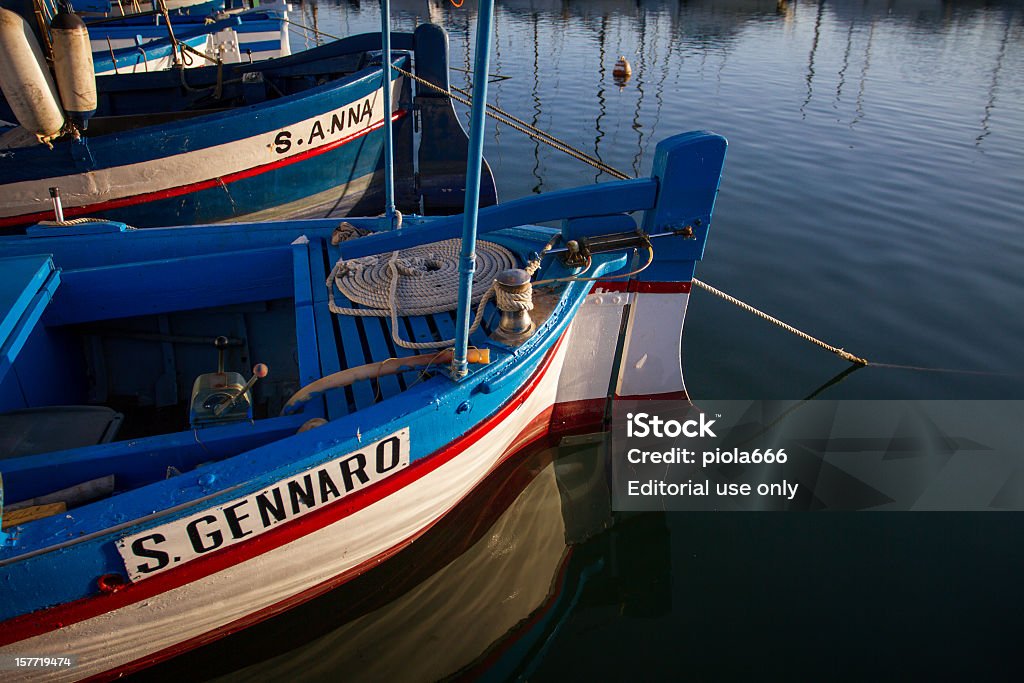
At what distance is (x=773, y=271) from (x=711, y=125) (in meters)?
7.66

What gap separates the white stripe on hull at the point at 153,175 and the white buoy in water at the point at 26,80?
203cm

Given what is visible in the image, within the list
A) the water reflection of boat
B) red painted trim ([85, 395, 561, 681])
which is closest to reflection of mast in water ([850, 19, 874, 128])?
the water reflection of boat

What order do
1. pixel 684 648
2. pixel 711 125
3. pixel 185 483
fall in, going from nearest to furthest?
pixel 185 483
pixel 684 648
pixel 711 125

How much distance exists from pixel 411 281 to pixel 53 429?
7.07ft

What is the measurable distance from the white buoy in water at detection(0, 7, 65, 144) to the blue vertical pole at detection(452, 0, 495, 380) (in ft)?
11.2

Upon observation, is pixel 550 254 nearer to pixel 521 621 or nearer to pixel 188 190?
pixel 521 621

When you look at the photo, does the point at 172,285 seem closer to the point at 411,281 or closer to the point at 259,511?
the point at 411,281

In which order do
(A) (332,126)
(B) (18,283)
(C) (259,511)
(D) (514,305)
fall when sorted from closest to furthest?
1. (C) (259,511)
2. (D) (514,305)
3. (B) (18,283)
4. (A) (332,126)

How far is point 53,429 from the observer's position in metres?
3.63

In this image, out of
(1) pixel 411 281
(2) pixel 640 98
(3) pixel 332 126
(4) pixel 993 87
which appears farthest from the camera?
(4) pixel 993 87

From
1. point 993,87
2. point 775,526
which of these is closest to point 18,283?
point 775,526

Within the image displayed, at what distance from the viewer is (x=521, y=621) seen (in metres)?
3.97

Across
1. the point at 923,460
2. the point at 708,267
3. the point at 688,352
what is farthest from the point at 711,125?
the point at 923,460

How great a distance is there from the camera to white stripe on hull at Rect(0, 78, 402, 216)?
6574mm
